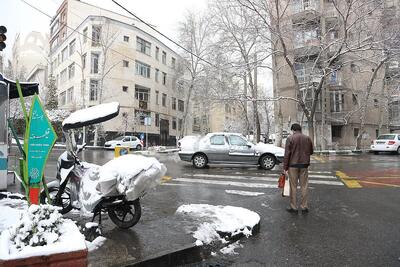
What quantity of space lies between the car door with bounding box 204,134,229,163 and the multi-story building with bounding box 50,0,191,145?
21.0 metres

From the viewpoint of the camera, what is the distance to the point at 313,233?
18.9 ft

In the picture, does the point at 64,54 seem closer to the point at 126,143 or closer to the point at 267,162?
the point at 126,143

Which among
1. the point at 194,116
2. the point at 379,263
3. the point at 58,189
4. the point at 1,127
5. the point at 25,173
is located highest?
the point at 194,116

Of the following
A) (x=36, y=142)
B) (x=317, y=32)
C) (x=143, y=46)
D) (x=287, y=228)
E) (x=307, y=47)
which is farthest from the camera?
(x=143, y=46)

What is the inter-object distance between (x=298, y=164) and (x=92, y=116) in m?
4.21

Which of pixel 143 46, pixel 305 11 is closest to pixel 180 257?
pixel 305 11

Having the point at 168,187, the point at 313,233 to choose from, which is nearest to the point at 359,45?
Answer: the point at 168,187

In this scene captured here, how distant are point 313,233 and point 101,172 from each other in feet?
11.4

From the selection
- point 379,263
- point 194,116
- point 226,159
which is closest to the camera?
point 379,263

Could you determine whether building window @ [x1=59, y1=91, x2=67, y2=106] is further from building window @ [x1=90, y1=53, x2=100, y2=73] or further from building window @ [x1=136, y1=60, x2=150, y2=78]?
building window @ [x1=136, y1=60, x2=150, y2=78]

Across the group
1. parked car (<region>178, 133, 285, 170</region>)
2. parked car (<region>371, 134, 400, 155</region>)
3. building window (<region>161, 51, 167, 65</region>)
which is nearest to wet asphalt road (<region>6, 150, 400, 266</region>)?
parked car (<region>178, 133, 285, 170</region>)

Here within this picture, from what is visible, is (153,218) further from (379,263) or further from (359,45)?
(359,45)

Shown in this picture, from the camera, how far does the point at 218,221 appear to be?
5.91m

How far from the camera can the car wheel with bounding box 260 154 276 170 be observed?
50.2ft
